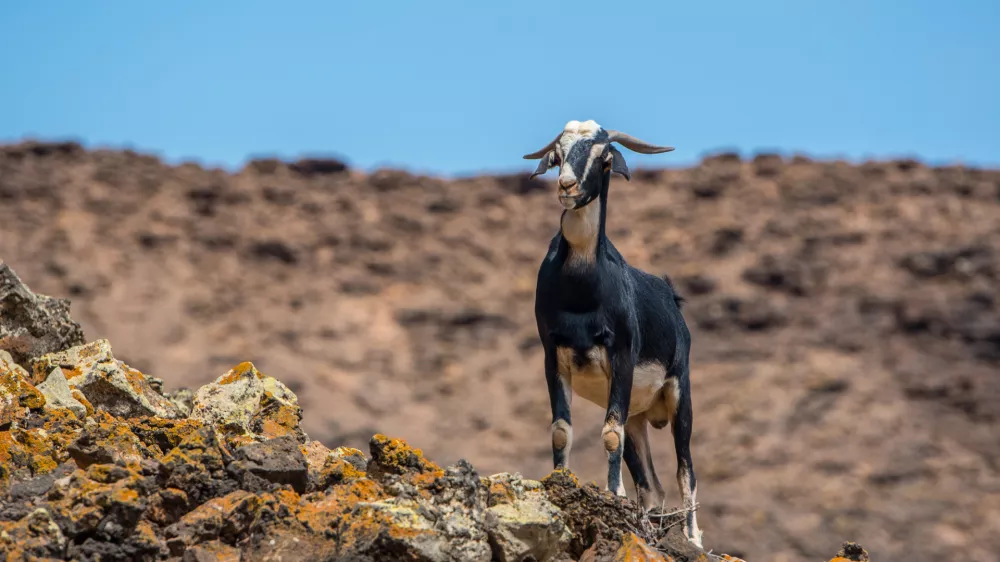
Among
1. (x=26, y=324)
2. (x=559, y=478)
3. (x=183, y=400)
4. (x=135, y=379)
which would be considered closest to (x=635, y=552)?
(x=559, y=478)

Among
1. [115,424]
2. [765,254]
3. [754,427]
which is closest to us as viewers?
[115,424]

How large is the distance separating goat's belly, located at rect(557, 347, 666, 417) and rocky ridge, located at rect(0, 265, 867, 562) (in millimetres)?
1141

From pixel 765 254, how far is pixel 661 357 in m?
40.1

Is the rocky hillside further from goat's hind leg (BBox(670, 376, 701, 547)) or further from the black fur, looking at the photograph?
the black fur

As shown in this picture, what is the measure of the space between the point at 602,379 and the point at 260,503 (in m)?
3.03

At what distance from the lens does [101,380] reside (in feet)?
28.8

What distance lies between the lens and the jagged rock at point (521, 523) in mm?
6824

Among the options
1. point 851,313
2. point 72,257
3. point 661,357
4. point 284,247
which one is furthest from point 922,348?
point 661,357

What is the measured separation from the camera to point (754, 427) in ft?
138

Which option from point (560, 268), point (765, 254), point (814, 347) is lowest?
point (560, 268)

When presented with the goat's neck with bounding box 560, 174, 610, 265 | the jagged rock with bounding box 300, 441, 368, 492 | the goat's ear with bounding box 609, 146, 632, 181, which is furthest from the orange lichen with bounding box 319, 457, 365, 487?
the goat's ear with bounding box 609, 146, 632, 181

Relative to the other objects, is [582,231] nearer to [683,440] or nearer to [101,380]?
[683,440]

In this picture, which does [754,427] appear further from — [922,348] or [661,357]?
[661,357]

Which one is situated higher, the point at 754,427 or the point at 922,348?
the point at 922,348
